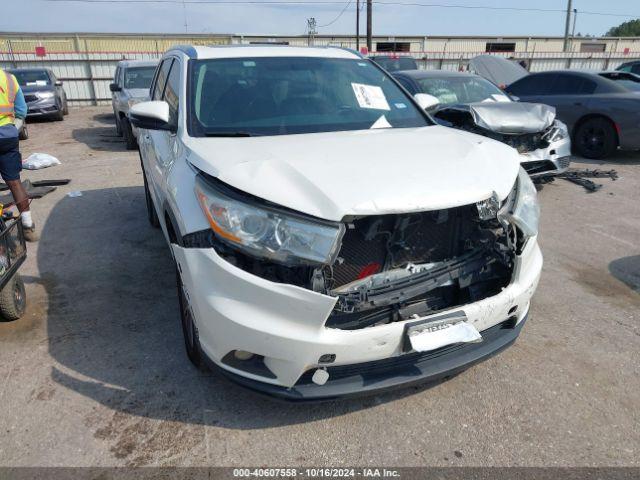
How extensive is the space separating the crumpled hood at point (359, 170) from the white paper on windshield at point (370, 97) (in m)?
0.61

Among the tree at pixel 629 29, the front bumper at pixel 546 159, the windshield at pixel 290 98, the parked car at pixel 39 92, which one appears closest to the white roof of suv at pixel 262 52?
the windshield at pixel 290 98

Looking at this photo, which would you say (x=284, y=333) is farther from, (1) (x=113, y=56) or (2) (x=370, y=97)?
(1) (x=113, y=56)

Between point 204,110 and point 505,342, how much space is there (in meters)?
2.18

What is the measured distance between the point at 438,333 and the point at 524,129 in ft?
14.9

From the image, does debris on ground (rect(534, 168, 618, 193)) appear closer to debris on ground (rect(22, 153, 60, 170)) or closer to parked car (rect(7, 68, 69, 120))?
debris on ground (rect(22, 153, 60, 170))

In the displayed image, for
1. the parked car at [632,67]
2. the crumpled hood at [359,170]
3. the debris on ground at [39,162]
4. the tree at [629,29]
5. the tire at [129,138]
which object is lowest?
the debris on ground at [39,162]

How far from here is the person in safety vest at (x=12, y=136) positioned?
14.9 ft

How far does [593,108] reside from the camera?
8.45m

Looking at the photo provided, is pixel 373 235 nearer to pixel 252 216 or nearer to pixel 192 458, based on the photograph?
pixel 252 216

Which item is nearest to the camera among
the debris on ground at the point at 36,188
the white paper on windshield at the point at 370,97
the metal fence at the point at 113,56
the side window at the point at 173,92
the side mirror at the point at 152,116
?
the side mirror at the point at 152,116

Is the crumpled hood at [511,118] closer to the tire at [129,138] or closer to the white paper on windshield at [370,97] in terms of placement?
the white paper on windshield at [370,97]

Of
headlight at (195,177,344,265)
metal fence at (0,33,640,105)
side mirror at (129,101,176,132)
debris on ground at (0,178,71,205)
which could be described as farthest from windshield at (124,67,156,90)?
metal fence at (0,33,640,105)

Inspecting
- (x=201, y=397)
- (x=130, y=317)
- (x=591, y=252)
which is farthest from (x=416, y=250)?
(x=591, y=252)

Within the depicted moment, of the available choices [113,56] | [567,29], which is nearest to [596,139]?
[113,56]
